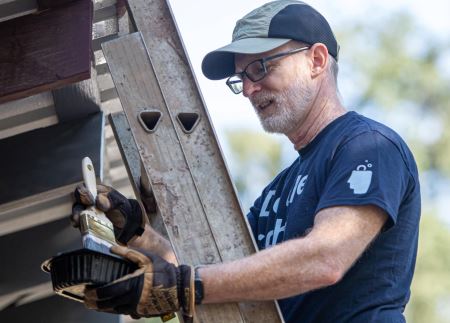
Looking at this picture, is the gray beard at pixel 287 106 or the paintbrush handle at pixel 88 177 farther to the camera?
the gray beard at pixel 287 106

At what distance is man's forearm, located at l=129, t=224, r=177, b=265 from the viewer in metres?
4.34

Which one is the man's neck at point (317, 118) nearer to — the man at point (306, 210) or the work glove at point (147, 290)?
the man at point (306, 210)

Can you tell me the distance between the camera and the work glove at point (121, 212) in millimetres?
4074

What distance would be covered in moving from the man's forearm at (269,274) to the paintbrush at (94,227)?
0.34 m

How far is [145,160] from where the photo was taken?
12.2ft

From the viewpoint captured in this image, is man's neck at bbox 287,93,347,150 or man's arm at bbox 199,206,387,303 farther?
man's neck at bbox 287,93,347,150

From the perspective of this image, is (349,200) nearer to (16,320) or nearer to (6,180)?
(6,180)

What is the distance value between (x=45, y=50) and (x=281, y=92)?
99 cm

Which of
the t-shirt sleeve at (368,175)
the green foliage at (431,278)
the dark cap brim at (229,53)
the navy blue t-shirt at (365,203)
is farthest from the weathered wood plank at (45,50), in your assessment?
the green foliage at (431,278)

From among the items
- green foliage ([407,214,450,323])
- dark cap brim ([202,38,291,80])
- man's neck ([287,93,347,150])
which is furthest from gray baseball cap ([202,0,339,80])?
green foliage ([407,214,450,323])

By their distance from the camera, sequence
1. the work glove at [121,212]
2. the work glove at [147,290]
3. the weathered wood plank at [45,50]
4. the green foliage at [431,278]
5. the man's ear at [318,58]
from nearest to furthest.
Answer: the work glove at [147,290] → the work glove at [121,212] → the man's ear at [318,58] → the weathered wood plank at [45,50] → the green foliage at [431,278]

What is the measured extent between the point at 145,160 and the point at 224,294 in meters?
0.52

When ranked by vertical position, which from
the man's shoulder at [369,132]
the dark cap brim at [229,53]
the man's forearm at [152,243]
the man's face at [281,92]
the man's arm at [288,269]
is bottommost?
the man's forearm at [152,243]

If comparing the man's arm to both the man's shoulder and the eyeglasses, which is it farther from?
the eyeglasses
